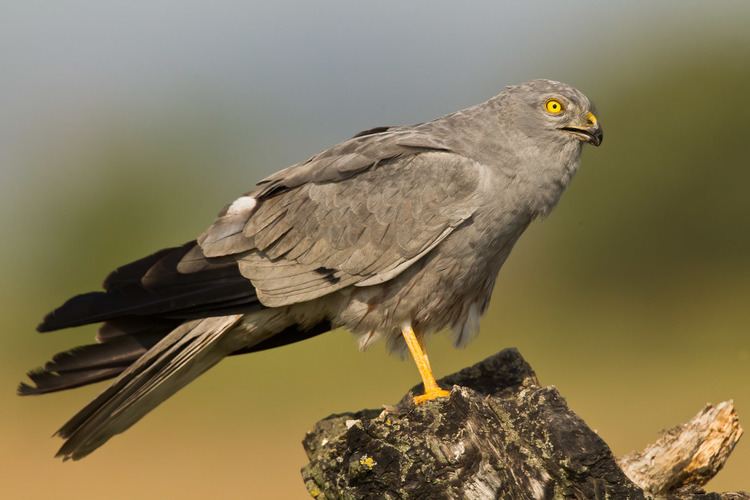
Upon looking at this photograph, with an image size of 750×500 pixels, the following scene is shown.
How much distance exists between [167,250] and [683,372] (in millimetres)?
11056

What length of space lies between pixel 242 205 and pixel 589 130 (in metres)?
2.30

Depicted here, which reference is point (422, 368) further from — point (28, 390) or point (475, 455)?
point (28, 390)

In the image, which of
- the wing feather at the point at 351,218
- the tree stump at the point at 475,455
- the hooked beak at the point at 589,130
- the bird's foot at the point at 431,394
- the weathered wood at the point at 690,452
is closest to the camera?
the tree stump at the point at 475,455

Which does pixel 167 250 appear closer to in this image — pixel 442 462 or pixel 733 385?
pixel 442 462

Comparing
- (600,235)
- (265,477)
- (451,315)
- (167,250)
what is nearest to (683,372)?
(600,235)

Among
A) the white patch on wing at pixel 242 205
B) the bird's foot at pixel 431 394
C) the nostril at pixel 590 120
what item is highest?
the white patch on wing at pixel 242 205

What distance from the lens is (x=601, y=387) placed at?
1589 cm

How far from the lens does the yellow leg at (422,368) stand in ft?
22.0

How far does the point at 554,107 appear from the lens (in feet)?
22.9

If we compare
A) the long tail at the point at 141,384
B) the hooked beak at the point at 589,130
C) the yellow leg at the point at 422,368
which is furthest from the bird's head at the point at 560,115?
the long tail at the point at 141,384

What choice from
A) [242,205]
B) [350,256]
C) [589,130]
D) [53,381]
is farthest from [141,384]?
[589,130]

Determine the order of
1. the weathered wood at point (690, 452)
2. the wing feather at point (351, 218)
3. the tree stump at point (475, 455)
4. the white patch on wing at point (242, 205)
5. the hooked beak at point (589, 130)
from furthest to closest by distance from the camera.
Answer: the white patch on wing at point (242, 205), the hooked beak at point (589, 130), the wing feather at point (351, 218), the weathered wood at point (690, 452), the tree stump at point (475, 455)

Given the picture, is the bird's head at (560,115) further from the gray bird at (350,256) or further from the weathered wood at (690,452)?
the weathered wood at (690,452)

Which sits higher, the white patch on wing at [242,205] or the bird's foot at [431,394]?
the white patch on wing at [242,205]
